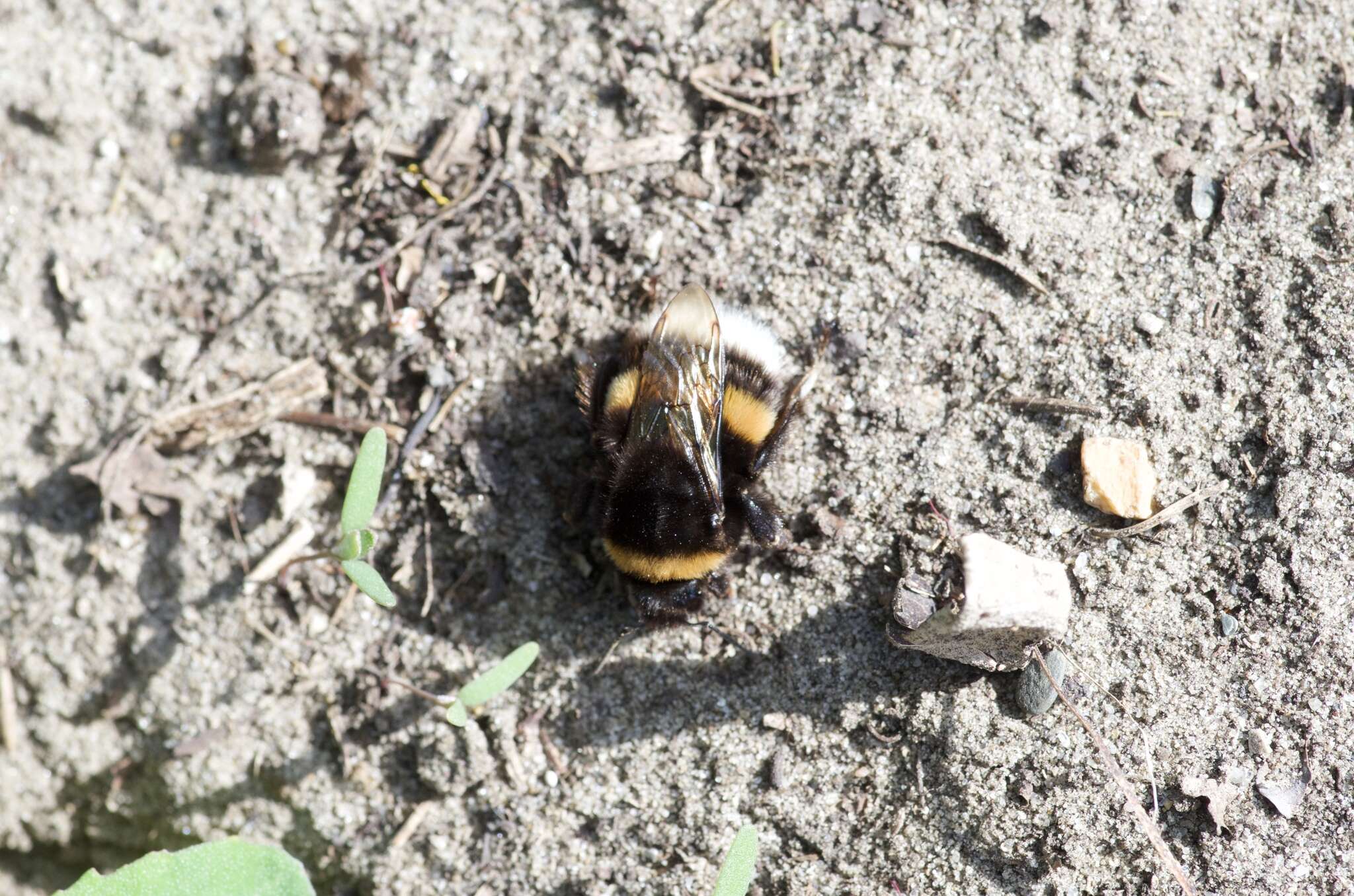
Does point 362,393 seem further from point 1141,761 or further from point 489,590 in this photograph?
point 1141,761

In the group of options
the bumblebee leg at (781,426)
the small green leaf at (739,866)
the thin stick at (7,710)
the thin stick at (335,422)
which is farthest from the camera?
the thin stick at (7,710)

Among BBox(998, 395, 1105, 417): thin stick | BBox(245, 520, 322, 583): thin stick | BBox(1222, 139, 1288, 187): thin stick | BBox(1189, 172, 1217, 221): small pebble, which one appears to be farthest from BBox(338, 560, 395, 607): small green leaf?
BBox(1222, 139, 1288, 187): thin stick

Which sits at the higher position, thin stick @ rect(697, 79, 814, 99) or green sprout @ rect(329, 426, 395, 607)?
thin stick @ rect(697, 79, 814, 99)

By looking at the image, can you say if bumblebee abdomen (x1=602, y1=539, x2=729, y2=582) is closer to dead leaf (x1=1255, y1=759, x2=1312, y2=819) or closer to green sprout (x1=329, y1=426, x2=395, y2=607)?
green sprout (x1=329, y1=426, x2=395, y2=607)

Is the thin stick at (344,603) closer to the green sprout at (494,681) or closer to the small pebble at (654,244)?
the green sprout at (494,681)

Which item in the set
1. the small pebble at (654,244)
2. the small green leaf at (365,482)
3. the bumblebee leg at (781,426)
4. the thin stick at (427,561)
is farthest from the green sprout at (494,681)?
the small pebble at (654,244)

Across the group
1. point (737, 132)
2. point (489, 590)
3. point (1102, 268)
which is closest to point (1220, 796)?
point (1102, 268)
